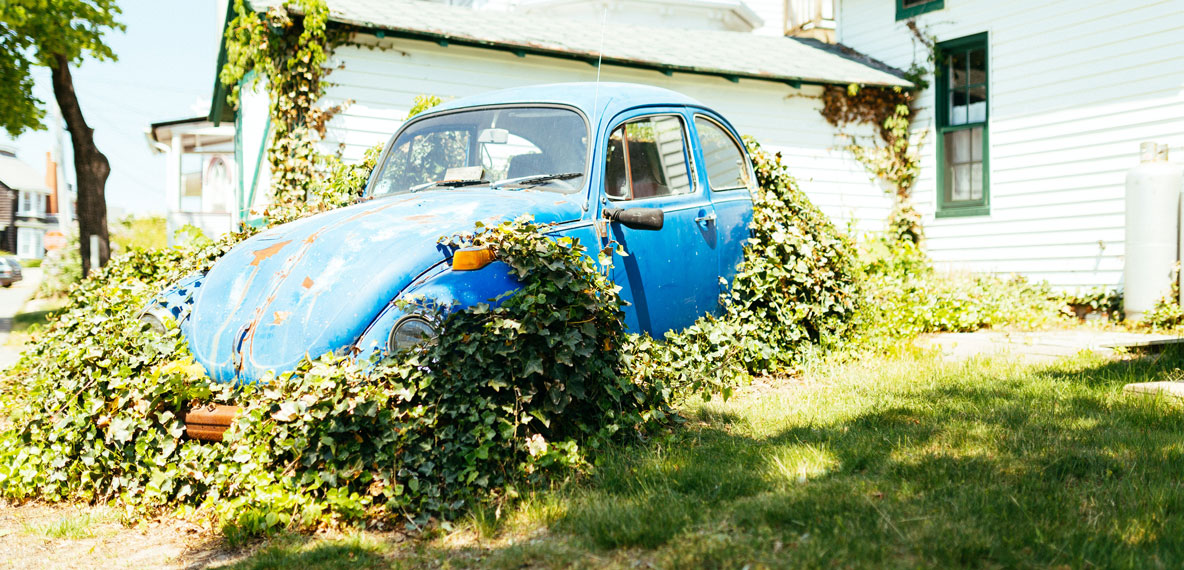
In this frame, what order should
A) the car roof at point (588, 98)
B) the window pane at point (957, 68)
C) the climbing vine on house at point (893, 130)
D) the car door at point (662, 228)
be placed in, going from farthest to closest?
1. the climbing vine on house at point (893, 130)
2. the window pane at point (957, 68)
3. the car roof at point (588, 98)
4. the car door at point (662, 228)

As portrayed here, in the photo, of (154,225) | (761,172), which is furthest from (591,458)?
(154,225)

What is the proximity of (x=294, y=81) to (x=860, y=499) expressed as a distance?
8227mm

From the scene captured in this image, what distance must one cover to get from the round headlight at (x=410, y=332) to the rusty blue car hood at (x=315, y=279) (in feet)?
0.39

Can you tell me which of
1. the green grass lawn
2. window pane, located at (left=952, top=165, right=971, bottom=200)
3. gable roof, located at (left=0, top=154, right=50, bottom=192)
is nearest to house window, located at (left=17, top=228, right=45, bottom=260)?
gable roof, located at (left=0, top=154, right=50, bottom=192)

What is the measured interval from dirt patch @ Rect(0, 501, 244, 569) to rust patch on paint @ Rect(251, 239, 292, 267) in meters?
1.26

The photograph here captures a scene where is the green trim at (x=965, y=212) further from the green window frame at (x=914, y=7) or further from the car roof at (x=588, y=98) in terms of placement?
the car roof at (x=588, y=98)

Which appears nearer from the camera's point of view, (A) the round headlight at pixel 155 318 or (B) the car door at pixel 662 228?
(A) the round headlight at pixel 155 318

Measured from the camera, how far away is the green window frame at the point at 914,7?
41.7ft

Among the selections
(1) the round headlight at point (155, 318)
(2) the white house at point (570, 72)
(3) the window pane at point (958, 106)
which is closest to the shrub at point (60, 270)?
(2) the white house at point (570, 72)

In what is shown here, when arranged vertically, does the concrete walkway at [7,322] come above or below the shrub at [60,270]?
below

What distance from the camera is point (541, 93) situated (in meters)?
5.45

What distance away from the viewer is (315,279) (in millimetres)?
3986

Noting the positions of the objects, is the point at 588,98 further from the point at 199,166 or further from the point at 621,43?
the point at 199,166

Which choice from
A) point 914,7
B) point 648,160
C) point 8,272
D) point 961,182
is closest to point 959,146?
point 961,182
